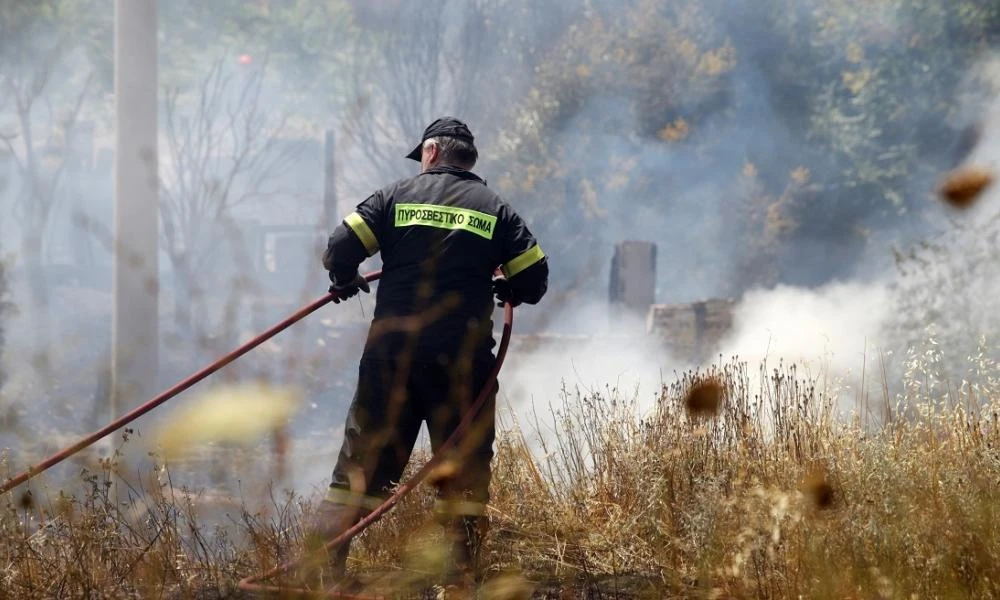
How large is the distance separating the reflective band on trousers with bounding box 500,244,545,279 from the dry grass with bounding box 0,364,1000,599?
0.88 m

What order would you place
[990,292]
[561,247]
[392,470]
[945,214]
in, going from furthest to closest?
1. [561,247]
2. [945,214]
3. [990,292]
4. [392,470]

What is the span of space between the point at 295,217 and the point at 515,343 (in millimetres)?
15127

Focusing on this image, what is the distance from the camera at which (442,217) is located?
4.02 metres

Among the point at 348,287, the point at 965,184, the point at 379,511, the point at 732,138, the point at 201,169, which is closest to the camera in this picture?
the point at 379,511

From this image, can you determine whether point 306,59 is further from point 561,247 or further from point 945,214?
point 945,214

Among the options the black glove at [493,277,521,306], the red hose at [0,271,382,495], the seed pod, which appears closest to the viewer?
the red hose at [0,271,382,495]

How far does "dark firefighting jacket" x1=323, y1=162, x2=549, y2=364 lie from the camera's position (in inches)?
156

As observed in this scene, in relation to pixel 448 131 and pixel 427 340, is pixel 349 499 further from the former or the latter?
pixel 448 131

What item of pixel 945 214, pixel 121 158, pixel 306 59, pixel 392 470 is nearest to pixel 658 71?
pixel 945 214

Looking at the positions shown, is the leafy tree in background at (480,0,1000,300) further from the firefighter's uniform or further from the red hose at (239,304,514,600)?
the red hose at (239,304,514,600)

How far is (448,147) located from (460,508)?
1.44 m

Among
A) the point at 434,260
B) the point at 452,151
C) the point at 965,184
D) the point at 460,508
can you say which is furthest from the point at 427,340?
the point at 965,184

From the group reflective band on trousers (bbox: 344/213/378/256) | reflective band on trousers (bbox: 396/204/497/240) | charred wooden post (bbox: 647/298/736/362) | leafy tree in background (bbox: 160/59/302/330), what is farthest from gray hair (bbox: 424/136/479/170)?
leafy tree in background (bbox: 160/59/302/330)

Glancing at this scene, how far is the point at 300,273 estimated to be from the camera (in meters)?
26.2
